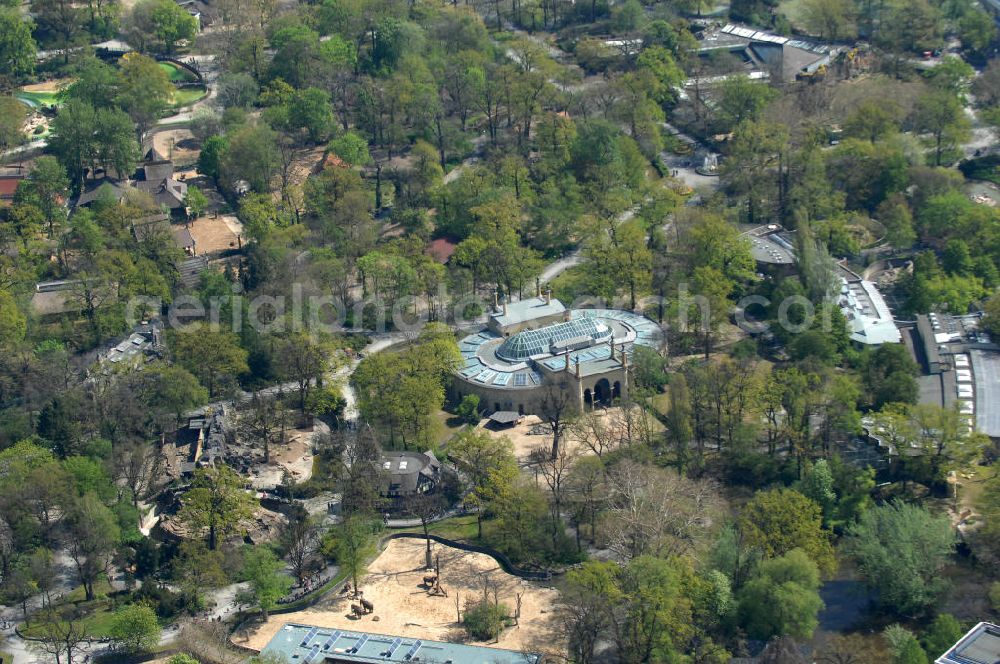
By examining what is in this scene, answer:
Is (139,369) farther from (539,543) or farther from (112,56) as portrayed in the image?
(112,56)

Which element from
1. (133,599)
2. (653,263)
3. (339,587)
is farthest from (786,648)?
(653,263)

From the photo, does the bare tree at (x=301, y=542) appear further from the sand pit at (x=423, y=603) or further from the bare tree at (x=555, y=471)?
the bare tree at (x=555, y=471)

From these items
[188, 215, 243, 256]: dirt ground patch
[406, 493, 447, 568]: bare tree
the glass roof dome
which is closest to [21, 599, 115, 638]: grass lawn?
[406, 493, 447, 568]: bare tree


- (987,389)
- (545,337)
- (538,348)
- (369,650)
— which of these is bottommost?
(369,650)

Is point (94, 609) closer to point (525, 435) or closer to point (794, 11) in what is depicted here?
point (525, 435)

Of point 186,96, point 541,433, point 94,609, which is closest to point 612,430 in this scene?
point 541,433

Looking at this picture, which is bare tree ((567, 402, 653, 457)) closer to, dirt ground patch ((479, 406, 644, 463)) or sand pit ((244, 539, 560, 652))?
dirt ground patch ((479, 406, 644, 463))
